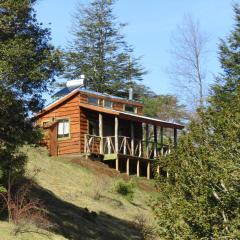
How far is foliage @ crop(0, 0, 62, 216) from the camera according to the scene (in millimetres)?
14555

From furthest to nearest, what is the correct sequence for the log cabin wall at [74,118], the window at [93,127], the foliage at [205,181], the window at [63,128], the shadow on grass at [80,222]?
1. the window at [93,127]
2. the window at [63,128]
3. the log cabin wall at [74,118]
4. the shadow on grass at [80,222]
5. the foliage at [205,181]

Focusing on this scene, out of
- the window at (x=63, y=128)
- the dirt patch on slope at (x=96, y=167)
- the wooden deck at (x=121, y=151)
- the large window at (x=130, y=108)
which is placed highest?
the large window at (x=130, y=108)

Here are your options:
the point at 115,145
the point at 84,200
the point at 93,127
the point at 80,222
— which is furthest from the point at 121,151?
the point at 80,222

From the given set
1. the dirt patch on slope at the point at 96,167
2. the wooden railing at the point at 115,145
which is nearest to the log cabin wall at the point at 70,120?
the wooden railing at the point at 115,145

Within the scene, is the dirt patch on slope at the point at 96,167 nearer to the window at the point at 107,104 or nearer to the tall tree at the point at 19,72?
the window at the point at 107,104

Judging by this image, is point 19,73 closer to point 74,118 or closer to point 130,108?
point 74,118

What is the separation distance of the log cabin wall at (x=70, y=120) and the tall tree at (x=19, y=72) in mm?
18755

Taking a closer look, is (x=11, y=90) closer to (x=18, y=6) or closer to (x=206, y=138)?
(x=18, y=6)

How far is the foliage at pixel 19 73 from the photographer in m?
14.6

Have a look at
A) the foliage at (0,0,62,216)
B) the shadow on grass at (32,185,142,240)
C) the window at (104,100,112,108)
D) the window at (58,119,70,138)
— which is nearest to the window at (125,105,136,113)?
the window at (104,100,112,108)

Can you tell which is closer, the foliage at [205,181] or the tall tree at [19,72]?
the foliage at [205,181]

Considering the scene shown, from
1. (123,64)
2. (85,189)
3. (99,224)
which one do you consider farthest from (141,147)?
(123,64)

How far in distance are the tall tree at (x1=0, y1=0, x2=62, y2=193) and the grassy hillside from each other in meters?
2.17

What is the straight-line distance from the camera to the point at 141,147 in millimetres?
37312
